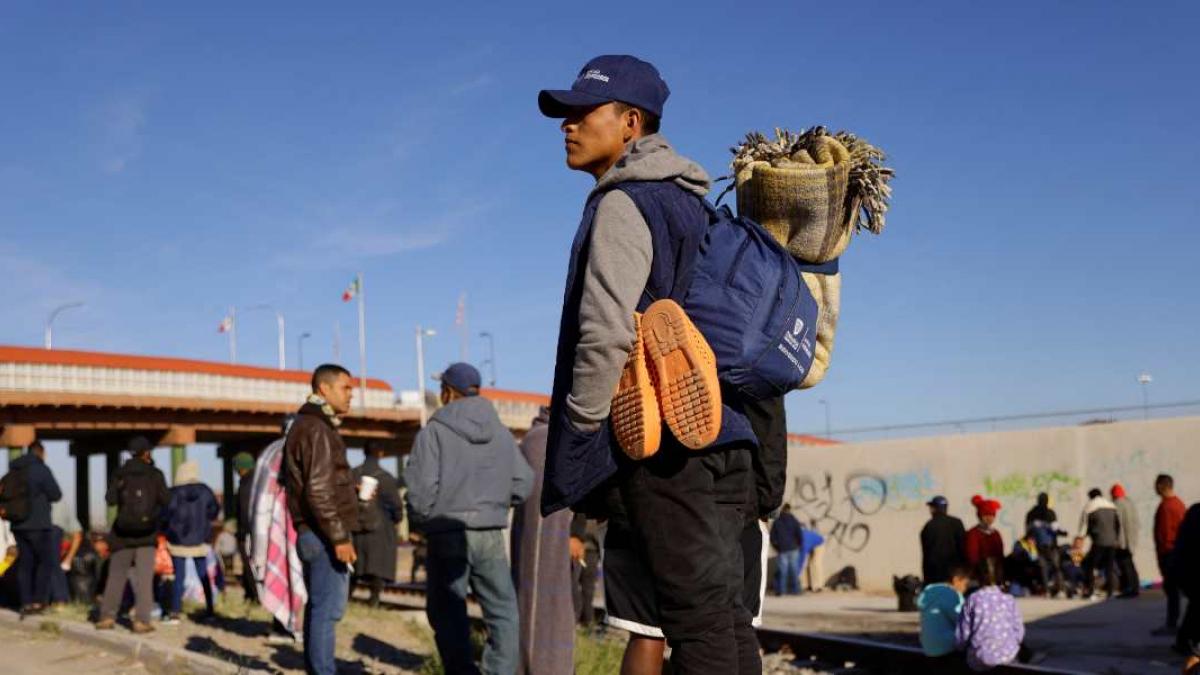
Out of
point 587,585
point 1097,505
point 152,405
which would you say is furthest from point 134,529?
point 152,405

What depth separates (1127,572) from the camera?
19.6 m

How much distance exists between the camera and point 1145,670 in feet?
33.2

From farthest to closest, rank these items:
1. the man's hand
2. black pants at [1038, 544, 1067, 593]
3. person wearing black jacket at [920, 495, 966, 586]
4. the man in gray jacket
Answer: black pants at [1038, 544, 1067, 593]
person wearing black jacket at [920, 495, 966, 586]
the man's hand
the man in gray jacket

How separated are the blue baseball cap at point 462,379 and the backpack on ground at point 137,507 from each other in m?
5.00

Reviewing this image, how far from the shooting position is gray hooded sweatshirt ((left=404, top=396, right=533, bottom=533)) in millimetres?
6875

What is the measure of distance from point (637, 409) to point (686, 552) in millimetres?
388

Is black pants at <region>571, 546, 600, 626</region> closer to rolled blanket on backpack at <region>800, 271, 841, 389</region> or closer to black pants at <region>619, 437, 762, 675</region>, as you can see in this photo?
rolled blanket on backpack at <region>800, 271, 841, 389</region>

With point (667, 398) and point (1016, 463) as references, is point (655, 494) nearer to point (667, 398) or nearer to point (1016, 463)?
point (667, 398)

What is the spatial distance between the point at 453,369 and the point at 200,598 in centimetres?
838

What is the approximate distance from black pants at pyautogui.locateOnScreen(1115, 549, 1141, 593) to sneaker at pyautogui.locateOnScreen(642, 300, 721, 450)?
59.4 feet

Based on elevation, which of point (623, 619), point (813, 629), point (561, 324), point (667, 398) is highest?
point (561, 324)

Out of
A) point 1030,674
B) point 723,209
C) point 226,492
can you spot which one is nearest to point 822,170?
point 723,209

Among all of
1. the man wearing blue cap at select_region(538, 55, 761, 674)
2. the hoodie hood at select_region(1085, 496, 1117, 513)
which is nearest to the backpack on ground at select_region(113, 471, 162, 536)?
the man wearing blue cap at select_region(538, 55, 761, 674)

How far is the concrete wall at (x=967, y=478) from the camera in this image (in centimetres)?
2325
